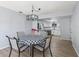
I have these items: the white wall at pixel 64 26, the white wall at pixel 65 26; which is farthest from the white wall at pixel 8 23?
the white wall at pixel 65 26

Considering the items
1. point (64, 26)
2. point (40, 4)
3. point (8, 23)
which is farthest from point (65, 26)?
point (8, 23)

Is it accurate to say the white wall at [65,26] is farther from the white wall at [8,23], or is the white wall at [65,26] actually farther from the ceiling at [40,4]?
the white wall at [8,23]

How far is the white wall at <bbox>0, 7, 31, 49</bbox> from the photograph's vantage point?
3.92m

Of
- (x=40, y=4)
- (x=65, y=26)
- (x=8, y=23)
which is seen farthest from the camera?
(x=65, y=26)

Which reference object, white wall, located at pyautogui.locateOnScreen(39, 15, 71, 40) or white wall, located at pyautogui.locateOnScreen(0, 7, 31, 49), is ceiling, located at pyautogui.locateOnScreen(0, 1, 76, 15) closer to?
white wall, located at pyautogui.locateOnScreen(0, 7, 31, 49)

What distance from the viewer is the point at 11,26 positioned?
4414 mm

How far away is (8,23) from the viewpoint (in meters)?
4.23

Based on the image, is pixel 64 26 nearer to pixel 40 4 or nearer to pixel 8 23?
pixel 40 4

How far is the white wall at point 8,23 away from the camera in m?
3.92

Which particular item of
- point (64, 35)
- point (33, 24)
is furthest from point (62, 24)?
point (33, 24)

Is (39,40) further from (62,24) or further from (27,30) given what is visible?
(62,24)

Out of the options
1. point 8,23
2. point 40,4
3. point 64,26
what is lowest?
point 64,26

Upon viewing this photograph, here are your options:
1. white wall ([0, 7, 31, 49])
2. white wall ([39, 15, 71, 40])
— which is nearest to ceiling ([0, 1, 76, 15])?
white wall ([0, 7, 31, 49])

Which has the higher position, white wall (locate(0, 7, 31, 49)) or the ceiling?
the ceiling
